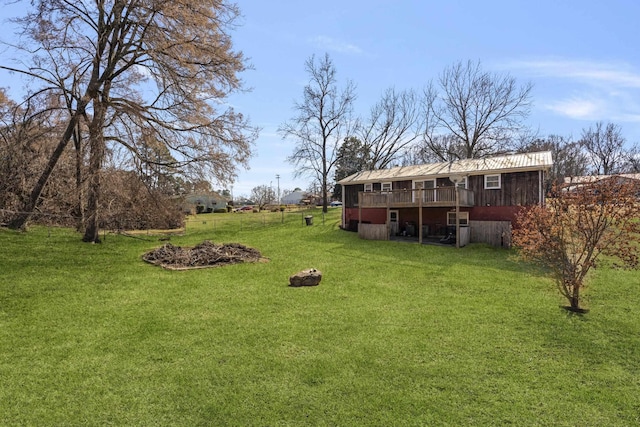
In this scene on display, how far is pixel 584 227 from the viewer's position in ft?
23.6

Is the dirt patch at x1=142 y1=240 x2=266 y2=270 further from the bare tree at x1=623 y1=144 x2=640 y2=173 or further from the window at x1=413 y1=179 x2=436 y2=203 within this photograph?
the bare tree at x1=623 y1=144 x2=640 y2=173

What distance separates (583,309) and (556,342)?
2.31m

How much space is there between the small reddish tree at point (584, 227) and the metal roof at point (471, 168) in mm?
10382

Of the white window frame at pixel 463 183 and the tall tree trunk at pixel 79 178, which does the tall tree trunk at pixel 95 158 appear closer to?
the tall tree trunk at pixel 79 178

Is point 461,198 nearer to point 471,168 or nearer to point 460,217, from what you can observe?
point 460,217

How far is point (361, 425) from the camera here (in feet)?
12.1

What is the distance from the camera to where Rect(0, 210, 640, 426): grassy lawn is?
3.95 meters

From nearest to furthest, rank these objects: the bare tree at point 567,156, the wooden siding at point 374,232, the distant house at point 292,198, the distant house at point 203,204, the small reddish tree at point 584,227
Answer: the small reddish tree at point 584,227
the distant house at point 203,204
the wooden siding at point 374,232
the bare tree at point 567,156
the distant house at point 292,198

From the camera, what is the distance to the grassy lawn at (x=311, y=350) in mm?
3953

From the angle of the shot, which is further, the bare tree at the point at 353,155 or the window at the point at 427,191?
the bare tree at the point at 353,155

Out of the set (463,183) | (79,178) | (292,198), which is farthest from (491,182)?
(292,198)

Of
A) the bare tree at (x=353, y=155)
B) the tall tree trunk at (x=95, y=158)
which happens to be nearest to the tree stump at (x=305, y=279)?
the tall tree trunk at (x=95, y=158)

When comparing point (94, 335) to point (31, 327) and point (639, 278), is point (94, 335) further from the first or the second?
point (639, 278)

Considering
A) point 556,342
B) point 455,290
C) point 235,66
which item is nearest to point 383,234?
point 455,290
